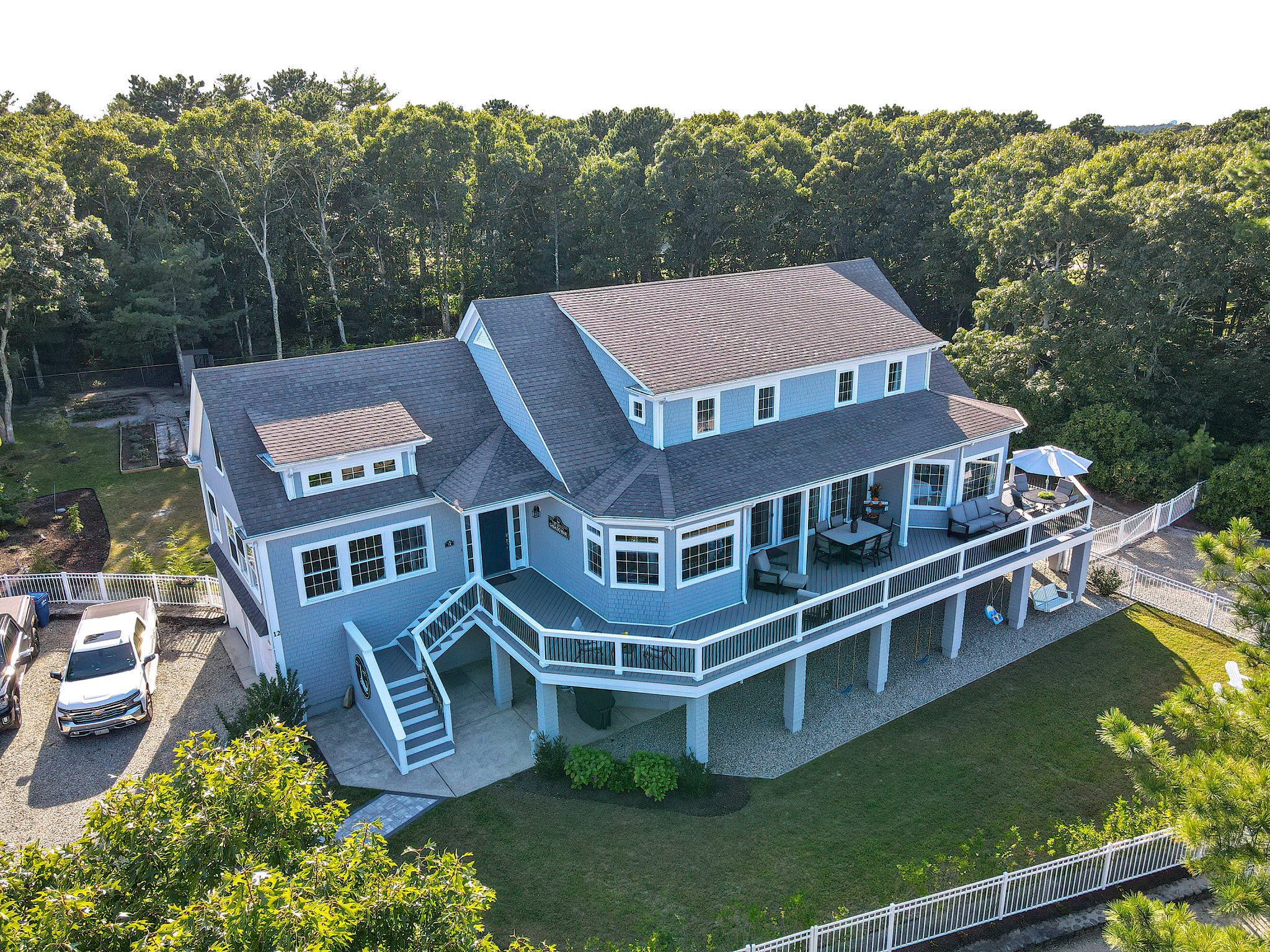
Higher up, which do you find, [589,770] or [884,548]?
[884,548]

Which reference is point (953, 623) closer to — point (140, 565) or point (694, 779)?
point (694, 779)

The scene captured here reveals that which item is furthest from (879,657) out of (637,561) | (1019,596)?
(637,561)

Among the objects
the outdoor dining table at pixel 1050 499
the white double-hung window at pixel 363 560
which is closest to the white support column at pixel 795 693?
the white double-hung window at pixel 363 560

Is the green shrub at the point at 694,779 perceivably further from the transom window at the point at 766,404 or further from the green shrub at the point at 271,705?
the transom window at the point at 766,404

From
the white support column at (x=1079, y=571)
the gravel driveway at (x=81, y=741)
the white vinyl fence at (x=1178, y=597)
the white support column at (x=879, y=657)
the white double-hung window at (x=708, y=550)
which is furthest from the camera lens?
the white support column at (x=1079, y=571)

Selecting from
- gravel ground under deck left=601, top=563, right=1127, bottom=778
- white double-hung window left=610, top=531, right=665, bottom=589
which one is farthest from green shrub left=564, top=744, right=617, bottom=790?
white double-hung window left=610, top=531, right=665, bottom=589

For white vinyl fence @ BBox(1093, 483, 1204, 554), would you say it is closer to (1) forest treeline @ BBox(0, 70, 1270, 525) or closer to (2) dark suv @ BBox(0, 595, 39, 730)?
(1) forest treeline @ BBox(0, 70, 1270, 525)
